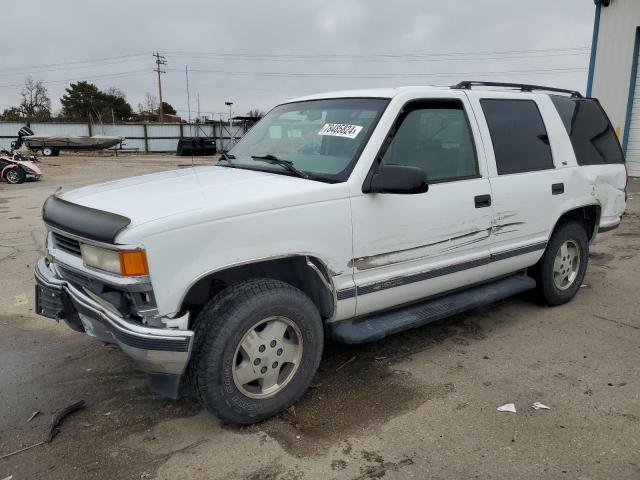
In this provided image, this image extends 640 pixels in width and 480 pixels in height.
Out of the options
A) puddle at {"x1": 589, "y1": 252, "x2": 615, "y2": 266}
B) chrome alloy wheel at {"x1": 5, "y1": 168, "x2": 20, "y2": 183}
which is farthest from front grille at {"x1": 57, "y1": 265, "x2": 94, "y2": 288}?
chrome alloy wheel at {"x1": 5, "y1": 168, "x2": 20, "y2": 183}

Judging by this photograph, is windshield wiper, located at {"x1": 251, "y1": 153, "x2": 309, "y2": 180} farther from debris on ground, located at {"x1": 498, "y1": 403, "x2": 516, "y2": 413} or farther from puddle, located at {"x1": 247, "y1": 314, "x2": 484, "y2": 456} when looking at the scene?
debris on ground, located at {"x1": 498, "y1": 403, "x2": 516, "y2": 413}

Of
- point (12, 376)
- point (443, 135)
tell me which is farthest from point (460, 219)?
point (12, 376)

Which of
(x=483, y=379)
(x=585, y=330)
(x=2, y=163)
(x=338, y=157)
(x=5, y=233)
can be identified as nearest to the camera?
(x=338, y=157)

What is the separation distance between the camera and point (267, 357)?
3.00 metres

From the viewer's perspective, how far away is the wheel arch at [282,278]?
293cm

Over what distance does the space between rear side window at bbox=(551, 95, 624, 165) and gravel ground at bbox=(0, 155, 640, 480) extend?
1.48m

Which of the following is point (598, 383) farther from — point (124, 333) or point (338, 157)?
point (124, 333)

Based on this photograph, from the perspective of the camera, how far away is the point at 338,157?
3.34m

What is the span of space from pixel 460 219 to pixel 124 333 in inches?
90.7

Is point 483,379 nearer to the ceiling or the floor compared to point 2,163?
nearer to the floor

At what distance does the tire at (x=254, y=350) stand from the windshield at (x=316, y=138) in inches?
32.2

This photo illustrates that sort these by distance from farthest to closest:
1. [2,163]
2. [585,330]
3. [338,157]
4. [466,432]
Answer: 1. [2,163]
2. [585,330]
3. [338,157]
4. [466,432]

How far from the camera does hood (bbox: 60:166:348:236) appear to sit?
8.82 ft

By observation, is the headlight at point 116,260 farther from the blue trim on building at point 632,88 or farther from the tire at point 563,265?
the blue trim on building at point 632,88
